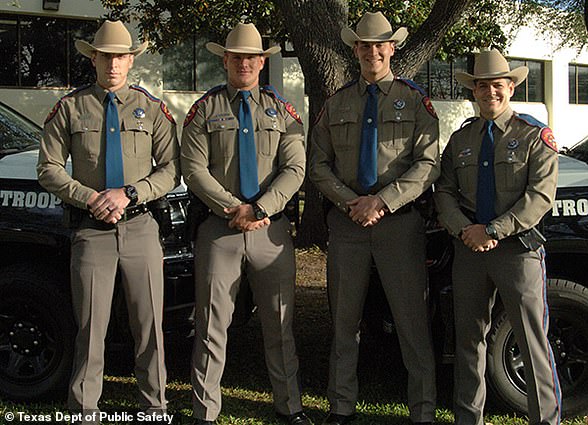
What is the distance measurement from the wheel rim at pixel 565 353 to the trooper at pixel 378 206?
1.40 feet

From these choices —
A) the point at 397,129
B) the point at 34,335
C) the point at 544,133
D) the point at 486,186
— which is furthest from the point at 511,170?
the point at 34,335

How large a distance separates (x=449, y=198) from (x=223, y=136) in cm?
123

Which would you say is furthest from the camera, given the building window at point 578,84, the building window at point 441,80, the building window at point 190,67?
the building window at point 578,84

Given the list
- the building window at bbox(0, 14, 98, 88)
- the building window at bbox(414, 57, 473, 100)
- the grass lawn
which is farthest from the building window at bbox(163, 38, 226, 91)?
the grass lawn

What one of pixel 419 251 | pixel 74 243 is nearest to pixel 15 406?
pixel 74 243

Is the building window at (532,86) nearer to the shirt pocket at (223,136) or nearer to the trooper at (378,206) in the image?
the trooper at (378,206)

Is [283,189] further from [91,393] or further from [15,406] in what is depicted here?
[15,406]

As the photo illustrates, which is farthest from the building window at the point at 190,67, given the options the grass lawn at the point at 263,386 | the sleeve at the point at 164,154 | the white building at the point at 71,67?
the sleeve at the point at 164,154

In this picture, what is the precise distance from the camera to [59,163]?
376cm

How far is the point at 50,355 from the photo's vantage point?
4113mm

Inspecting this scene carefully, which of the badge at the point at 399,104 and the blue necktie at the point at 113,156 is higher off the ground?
the badge at the point at 399,104

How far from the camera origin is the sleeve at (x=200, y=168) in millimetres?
3781

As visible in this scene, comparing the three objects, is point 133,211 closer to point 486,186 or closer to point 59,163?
point 59,163

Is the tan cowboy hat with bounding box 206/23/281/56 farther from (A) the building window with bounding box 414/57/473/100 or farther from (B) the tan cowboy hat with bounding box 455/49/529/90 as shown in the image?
(A) the building window with bounding box 414/57/473/100
